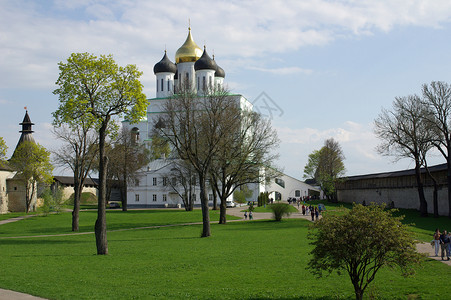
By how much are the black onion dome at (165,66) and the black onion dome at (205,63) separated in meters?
6.21

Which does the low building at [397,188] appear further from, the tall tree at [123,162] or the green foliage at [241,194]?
the tall tree at [123,162]

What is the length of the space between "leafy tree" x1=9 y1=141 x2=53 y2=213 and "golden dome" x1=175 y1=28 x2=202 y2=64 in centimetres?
3193

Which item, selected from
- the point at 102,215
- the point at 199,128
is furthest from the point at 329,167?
the point at 102,215

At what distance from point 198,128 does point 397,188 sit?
3100cm

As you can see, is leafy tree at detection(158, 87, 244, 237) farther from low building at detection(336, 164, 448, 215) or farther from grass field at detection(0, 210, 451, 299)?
low building at detection(336, 164, 448, 215)

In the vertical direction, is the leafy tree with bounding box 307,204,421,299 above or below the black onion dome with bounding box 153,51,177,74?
below

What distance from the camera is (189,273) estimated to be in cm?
1539

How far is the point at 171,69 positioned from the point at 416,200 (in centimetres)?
4790

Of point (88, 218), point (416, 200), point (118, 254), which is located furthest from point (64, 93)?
point (416, 200)

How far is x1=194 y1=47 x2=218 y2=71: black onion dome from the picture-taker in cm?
7688

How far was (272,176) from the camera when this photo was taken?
41500 millimetres

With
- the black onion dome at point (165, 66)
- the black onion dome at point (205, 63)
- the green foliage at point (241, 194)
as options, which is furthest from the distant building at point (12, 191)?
the black onion dome at point (205, 63)

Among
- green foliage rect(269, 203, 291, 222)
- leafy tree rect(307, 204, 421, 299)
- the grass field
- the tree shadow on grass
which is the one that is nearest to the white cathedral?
green foliage rect(269, 203, 291, 222)

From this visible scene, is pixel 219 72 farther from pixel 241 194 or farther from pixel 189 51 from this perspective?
pixel 241 194
